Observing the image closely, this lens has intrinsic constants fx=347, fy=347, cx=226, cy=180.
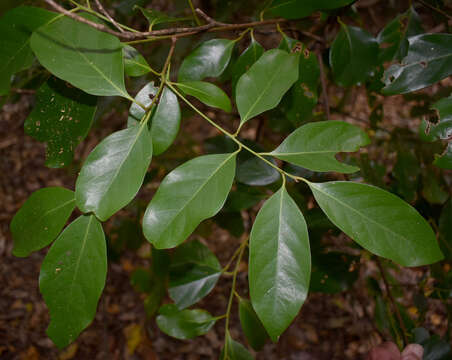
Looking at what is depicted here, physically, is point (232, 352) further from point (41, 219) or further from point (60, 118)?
point (60, 118)

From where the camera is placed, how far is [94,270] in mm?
607

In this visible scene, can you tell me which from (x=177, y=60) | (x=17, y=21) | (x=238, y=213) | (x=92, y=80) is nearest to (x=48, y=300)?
(x=92, y=80)

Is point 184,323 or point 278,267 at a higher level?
point 278,267

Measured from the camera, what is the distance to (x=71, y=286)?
1.99 feet

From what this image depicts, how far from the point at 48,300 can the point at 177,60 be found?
111 centimetres

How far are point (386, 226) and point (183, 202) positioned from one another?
345mm

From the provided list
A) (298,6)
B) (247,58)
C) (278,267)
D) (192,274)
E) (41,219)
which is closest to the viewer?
(278,267)

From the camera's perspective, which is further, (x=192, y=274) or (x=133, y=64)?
(x=192, y=274)

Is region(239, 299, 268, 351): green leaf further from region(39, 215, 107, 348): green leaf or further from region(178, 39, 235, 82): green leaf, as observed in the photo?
region(178, 39, 235, 82): green leaf

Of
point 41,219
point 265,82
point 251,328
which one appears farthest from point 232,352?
point 265,82

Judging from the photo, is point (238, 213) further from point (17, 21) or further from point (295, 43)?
point (17, 21)

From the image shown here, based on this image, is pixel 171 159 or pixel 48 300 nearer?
pixel 48 300

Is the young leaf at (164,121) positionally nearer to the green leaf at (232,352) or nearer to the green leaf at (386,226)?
the green leaf at (386,226)

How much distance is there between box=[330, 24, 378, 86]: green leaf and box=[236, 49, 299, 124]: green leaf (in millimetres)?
330
